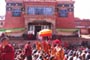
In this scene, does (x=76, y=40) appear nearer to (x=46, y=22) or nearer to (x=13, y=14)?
(x=46, y=22)

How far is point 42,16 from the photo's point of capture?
1378 inches

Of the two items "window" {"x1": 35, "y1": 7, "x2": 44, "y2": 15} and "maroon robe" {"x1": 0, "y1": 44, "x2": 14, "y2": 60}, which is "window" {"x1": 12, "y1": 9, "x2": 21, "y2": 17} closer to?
"window" {"x1": 35, "y1": 7, "x2": 44, "y2": 15}

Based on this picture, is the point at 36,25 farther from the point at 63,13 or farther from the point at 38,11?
the point at 63,13

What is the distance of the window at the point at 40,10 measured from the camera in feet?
116

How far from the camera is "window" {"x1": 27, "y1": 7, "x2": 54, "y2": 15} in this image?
116 feet

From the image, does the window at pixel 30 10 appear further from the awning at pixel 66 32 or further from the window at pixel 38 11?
the awning at pixel 66 32

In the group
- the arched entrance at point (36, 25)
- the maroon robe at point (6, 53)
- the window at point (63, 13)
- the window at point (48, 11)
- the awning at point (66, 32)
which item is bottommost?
the awning at point (66, 32)

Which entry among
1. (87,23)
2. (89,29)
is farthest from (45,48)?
(87,23)

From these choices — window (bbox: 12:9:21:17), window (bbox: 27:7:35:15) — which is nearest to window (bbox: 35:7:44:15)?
window (bbox: 27:7:35:15)

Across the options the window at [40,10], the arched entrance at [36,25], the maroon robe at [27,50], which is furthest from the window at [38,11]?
the maroon robe at [27,50]

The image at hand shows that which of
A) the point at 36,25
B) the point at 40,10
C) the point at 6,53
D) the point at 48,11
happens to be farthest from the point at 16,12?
the point at 6,53

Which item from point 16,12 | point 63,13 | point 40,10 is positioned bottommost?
point 63,13

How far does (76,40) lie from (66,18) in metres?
5.00

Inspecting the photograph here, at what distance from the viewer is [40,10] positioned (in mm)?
35844
